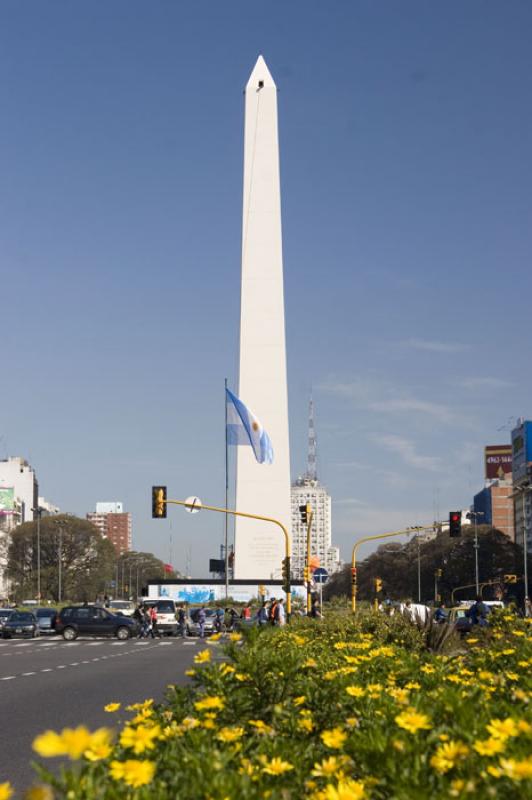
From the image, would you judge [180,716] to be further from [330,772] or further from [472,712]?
[330,772]

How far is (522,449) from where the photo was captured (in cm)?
14962

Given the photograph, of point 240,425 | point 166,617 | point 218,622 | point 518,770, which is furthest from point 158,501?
point 518,770

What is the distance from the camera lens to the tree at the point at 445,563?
11519cm

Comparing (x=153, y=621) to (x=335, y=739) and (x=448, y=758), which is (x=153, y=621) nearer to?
(x=335, y=739)

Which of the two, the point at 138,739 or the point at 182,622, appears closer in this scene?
the point at 138,739

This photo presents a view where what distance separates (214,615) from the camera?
58.9 m

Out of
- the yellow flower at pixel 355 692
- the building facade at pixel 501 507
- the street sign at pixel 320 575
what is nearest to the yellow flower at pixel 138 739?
the yellow flower at pixel 355 692

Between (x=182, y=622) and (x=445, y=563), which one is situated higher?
(x=445, y=563)

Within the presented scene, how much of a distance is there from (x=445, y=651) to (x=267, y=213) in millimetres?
61734

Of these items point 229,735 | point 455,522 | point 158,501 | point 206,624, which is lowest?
point 206,624

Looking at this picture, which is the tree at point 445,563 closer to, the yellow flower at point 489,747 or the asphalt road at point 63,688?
the asphalt road at point 63,688

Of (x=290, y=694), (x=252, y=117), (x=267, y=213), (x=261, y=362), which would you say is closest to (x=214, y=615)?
(x=261, y=362)

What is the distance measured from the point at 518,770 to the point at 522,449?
5911 inches

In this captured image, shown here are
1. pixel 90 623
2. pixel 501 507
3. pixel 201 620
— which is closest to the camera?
pixel 90 623
